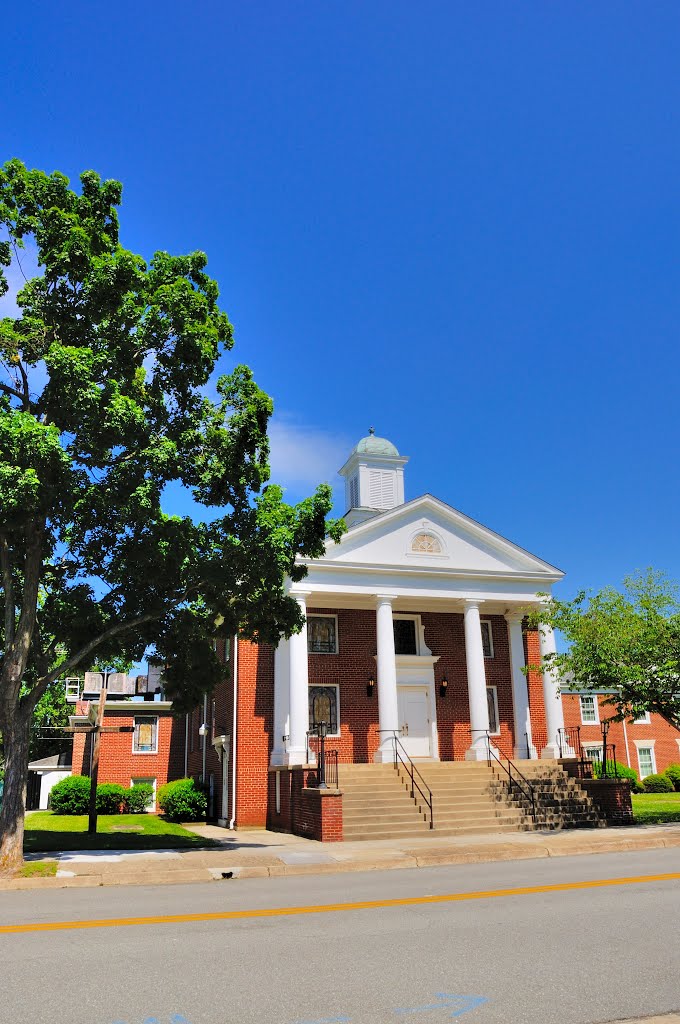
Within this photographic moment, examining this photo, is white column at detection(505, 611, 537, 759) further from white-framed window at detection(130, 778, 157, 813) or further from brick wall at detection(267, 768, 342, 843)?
white-framed window at detection(130, 778, 157, 813)

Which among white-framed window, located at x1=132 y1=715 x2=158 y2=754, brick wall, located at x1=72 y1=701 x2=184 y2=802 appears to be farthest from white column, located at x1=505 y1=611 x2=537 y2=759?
white-framed window, located at x1=132 y1=715 x2=158 y2=754

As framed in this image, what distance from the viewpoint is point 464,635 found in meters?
27.0

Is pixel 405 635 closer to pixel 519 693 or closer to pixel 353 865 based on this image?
pixel 519 693

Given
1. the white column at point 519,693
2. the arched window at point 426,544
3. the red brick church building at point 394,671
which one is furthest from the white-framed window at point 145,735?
the arched window at point 426,544

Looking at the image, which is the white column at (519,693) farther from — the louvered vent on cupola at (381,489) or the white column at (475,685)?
the louvered vent on cupola at (381,489)

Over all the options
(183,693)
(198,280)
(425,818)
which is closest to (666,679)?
(425,818)

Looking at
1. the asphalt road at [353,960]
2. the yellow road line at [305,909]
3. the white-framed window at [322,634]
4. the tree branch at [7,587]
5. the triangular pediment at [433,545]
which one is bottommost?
the yellow road line at [305,909]

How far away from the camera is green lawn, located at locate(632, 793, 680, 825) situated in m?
22.3

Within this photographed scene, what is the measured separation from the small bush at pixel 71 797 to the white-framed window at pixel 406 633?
1291 cm

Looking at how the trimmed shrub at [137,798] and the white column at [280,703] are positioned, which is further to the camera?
the trimmed shrub at [137,798]

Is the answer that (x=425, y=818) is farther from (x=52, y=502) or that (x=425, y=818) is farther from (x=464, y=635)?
(x=52, y=502)

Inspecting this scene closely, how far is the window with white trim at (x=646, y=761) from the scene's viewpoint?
37.9 meters

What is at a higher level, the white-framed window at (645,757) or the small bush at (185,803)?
the white-framed window at (645,757)

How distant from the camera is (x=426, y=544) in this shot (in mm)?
25328
